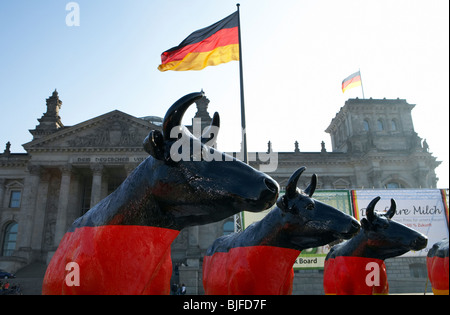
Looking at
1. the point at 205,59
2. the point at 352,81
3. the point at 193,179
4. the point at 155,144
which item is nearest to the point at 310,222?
the point at 193,179

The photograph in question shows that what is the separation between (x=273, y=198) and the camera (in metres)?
2.21

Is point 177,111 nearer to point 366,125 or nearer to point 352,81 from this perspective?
point 352,81

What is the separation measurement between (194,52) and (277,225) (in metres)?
11.6

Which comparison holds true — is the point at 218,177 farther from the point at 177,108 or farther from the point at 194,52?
the point at 194,52

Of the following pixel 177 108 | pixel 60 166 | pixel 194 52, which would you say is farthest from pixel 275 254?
pixel 60 166

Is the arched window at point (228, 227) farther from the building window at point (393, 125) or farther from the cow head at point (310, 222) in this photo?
the cow head at point (310, 222)

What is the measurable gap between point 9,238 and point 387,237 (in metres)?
46.1

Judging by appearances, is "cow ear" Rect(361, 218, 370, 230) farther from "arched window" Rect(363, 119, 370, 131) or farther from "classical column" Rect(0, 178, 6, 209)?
"classical column" Rect(0, 178, 6, 209)

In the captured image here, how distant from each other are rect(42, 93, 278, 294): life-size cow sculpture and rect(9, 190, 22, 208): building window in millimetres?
46549

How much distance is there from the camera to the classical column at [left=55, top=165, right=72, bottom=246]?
1422 inches

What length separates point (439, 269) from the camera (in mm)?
6828

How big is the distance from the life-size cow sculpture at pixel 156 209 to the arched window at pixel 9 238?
4621cm

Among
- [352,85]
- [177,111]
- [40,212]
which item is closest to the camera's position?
[177,111]

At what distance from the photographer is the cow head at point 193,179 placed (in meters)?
2.25
